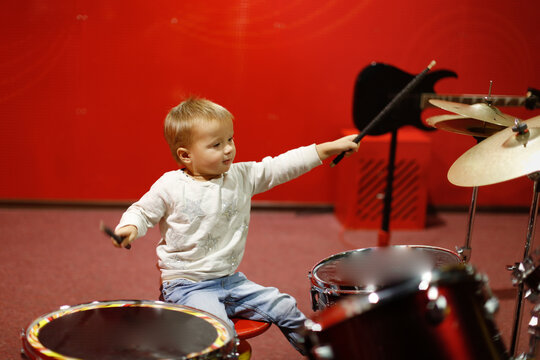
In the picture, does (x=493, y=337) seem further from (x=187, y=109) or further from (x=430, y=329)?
(x=187, y=109)

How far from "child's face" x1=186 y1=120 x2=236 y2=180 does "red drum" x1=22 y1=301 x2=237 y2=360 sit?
453 mm

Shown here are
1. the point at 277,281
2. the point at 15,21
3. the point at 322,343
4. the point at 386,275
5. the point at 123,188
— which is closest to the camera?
the point at 322,343

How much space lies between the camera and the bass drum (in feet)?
5.04

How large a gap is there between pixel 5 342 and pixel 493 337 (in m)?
1.60

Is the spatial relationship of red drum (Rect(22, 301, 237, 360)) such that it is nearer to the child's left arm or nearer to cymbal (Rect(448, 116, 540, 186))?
the child's left arm

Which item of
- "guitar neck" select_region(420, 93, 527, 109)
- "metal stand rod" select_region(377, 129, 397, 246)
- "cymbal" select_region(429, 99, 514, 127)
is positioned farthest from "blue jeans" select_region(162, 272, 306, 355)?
"guitar neck" select_region(420, 93, 527, 109)

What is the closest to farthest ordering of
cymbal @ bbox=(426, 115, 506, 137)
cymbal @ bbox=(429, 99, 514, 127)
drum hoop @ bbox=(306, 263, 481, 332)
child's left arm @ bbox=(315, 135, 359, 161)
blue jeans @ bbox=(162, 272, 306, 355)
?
drum hoop @ bbox=(306, 263, 481, 332) → blue jeans @ bbox=(162, 272, 306, 355) → child's left arm @ bbox=(315, 135, 359, 161) → cymbal @ bbox=(429, 99, 514, 127) → cymbal @ bbox=(426, 115, 506, 137)

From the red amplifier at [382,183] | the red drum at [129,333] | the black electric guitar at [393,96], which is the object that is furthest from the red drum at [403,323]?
the red amplifier at [382,183]

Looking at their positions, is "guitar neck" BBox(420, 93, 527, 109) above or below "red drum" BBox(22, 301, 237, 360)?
above

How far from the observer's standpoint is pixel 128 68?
353cm

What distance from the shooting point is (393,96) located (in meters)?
2.91

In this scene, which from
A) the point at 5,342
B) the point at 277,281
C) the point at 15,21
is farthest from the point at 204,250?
the point at 15,21

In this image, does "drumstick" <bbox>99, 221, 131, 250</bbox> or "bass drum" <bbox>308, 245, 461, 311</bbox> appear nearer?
"drumstick" <bbox>99, 221, 131, 250</bbox>

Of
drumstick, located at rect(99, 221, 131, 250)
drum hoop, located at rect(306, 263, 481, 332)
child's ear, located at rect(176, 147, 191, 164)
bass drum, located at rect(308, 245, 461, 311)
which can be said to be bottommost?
bass drum, located at rect(308, 245, 461, 311)
